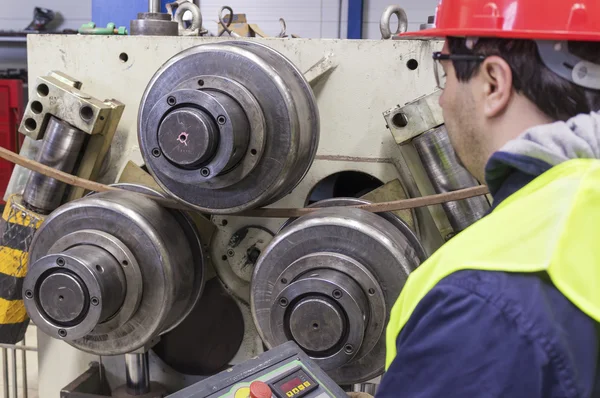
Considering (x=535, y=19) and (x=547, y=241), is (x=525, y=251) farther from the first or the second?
(x=535, y=19)

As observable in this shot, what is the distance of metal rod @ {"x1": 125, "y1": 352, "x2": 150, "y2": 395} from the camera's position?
1.30m

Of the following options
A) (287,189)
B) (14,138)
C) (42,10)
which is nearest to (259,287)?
(287,189)

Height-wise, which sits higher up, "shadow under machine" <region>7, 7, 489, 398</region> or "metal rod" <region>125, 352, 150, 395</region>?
"shadow under machine" <region>7, 7, 489, 398</region>

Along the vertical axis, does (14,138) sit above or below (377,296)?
below

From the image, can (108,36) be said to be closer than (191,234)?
No

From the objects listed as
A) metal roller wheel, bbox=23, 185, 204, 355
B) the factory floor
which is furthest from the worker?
the factory floor

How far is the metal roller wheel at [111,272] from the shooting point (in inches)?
39.8

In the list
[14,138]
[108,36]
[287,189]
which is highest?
[108,36]

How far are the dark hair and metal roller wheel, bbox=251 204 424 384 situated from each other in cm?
44

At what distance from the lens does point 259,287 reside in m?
1.10

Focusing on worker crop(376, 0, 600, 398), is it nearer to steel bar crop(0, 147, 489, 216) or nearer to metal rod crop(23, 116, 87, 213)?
steel bar crop(0, 147, 489, 216)

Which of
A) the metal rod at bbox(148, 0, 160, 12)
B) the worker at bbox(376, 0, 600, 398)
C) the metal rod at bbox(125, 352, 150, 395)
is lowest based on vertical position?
the metal rod at bbox(125, 352, 150, 395)

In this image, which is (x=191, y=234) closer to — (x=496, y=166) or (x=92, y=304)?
(x=92, y=304)

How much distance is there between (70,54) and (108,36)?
0.10 m
